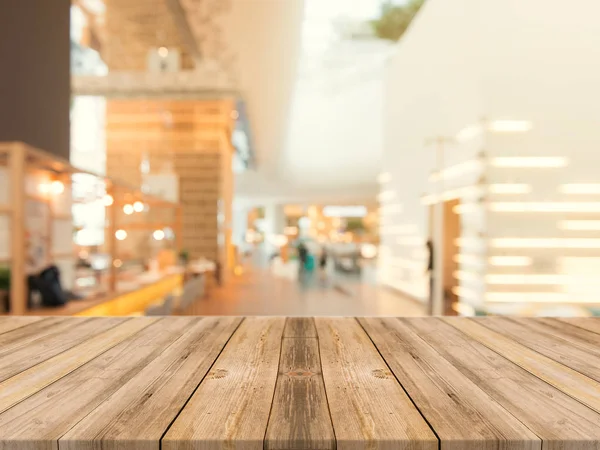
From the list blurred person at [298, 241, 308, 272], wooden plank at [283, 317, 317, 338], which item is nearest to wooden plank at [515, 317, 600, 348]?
wooden plank at [283, 317, 317, 338]

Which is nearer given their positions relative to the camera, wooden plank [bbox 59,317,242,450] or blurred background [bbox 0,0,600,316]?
wooden plank [bbox 59,317,242,450]

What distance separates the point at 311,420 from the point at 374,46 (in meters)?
9.35

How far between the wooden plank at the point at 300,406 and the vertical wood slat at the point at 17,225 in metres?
2.86

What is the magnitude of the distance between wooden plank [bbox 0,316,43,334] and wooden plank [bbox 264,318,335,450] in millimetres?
1189

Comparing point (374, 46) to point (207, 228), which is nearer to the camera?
point (374, 46)

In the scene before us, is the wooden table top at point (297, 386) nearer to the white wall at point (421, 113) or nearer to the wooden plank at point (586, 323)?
the wooden plank at point (586, 323)

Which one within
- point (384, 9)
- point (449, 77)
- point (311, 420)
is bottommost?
point (311, 420)

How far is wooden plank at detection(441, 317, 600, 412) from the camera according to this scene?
3.57ft

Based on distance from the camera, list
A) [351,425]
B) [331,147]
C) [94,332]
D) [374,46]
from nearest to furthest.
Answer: [351,425], [94,332], [374,46], [331,147]

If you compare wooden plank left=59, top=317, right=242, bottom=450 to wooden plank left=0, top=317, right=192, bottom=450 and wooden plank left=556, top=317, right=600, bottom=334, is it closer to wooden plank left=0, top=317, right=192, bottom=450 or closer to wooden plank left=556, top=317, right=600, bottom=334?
wooden plank left=0, top=317, right=192, bottom=450

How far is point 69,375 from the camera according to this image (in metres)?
1.19

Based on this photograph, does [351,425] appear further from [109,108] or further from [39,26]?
[109,108]

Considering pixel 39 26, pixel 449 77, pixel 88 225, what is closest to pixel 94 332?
pixel 39 26

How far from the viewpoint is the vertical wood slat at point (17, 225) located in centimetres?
323
